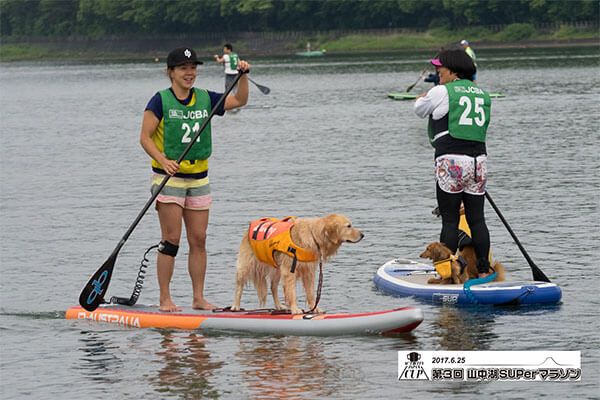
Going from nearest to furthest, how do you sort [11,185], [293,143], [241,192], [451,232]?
1. [451,232]
2. [241,192]
3. [11,185]
4. [293,143]

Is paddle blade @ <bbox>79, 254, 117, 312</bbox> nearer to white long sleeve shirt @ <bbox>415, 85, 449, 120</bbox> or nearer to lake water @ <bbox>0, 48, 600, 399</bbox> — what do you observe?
lake water @ <bbox>0, 48, 600, 399</bbox>

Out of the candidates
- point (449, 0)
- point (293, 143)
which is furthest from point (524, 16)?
point (293, 143)

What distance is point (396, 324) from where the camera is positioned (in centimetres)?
1091

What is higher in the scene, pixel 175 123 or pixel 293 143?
pixel 175 123


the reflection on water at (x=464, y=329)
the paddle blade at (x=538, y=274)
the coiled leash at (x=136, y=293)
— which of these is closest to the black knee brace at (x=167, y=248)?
the coiled leash at (x=136, y=293)

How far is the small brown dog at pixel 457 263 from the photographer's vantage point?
1238 cm

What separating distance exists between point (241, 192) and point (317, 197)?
172 cm

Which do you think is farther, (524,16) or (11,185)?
(524,16)

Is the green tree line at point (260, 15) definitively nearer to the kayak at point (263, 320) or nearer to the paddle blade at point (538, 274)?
the paddle blade at point (538, 274)

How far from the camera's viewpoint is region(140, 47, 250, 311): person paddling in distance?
37.7ft

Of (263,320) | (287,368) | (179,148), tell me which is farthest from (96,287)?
(287,368)

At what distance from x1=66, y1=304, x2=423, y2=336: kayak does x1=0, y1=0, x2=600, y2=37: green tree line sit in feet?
362

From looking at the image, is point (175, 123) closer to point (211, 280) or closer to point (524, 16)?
point (211, 280)
